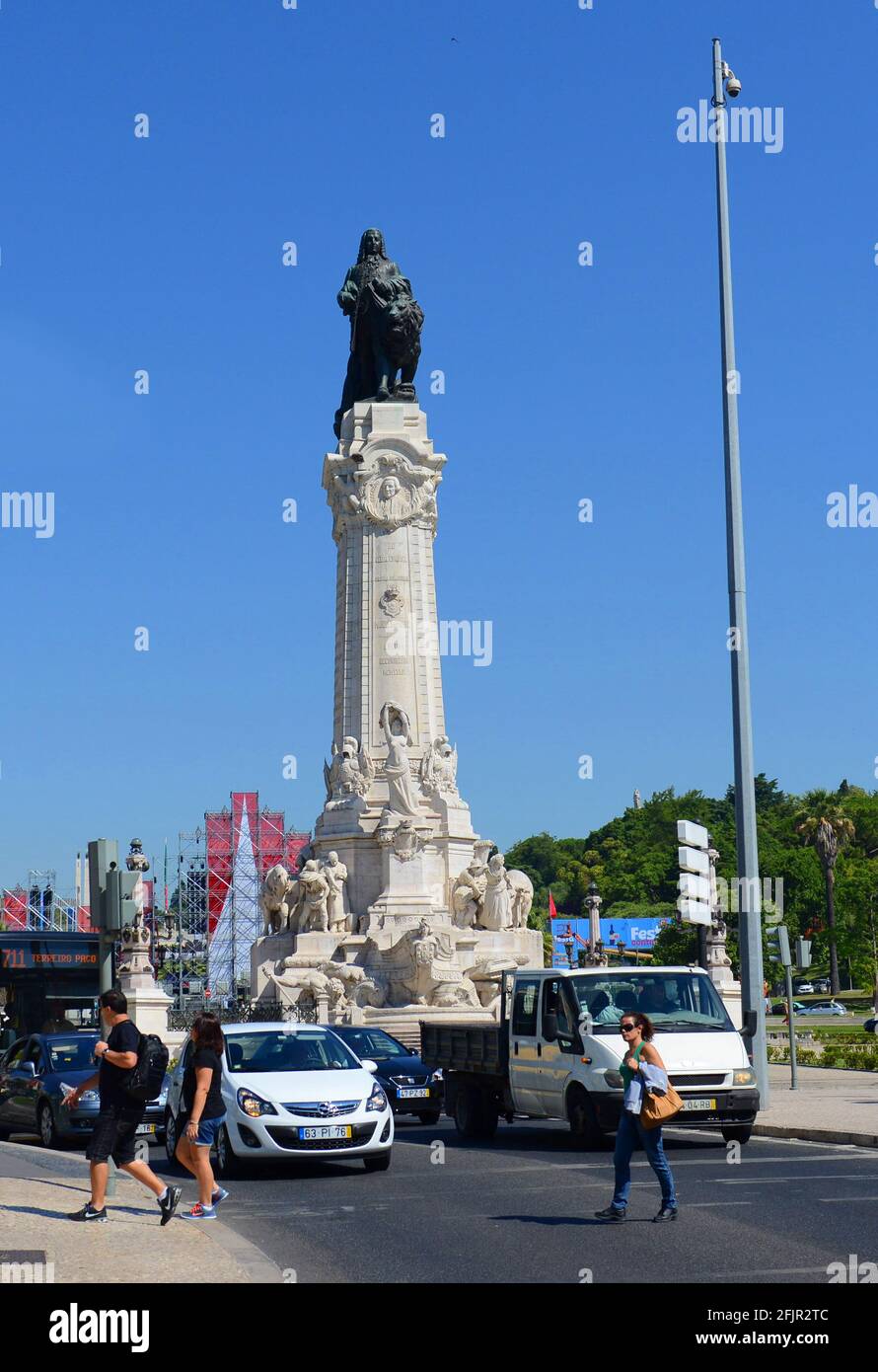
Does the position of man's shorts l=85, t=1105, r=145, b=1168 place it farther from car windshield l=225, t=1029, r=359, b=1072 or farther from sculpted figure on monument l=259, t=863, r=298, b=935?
sculpted figure on monument l=259, t=863, r=298, b=935

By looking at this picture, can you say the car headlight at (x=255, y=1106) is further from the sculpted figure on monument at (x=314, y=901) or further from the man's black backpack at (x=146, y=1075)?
the sculpted figure on monument at (x=314, y=901)

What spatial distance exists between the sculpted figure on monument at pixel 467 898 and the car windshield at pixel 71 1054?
2113 cm

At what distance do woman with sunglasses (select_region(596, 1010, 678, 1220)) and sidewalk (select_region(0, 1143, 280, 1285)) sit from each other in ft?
8.99

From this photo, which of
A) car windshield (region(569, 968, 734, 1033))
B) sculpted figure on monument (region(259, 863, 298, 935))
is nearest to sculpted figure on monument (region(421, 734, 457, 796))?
sculpted figure on monument (region(259, 863, 298, 935))

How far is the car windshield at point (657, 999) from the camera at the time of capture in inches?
758

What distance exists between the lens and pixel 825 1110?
23.3m

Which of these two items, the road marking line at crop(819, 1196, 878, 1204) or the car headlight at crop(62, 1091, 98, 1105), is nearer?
the road marking line at crop(819, 1196, 878, 1204)

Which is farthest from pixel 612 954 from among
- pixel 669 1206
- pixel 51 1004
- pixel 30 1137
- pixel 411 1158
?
pixel 669 1206

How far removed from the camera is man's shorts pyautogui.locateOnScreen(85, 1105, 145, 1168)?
13219mm

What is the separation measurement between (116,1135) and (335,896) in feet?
101

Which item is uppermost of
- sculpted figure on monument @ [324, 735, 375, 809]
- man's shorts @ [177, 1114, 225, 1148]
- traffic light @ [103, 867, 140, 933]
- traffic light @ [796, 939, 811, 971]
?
sculpted figure on monument @ [324, 735, 375, 809]

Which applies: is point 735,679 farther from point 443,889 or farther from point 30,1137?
point 443,889
